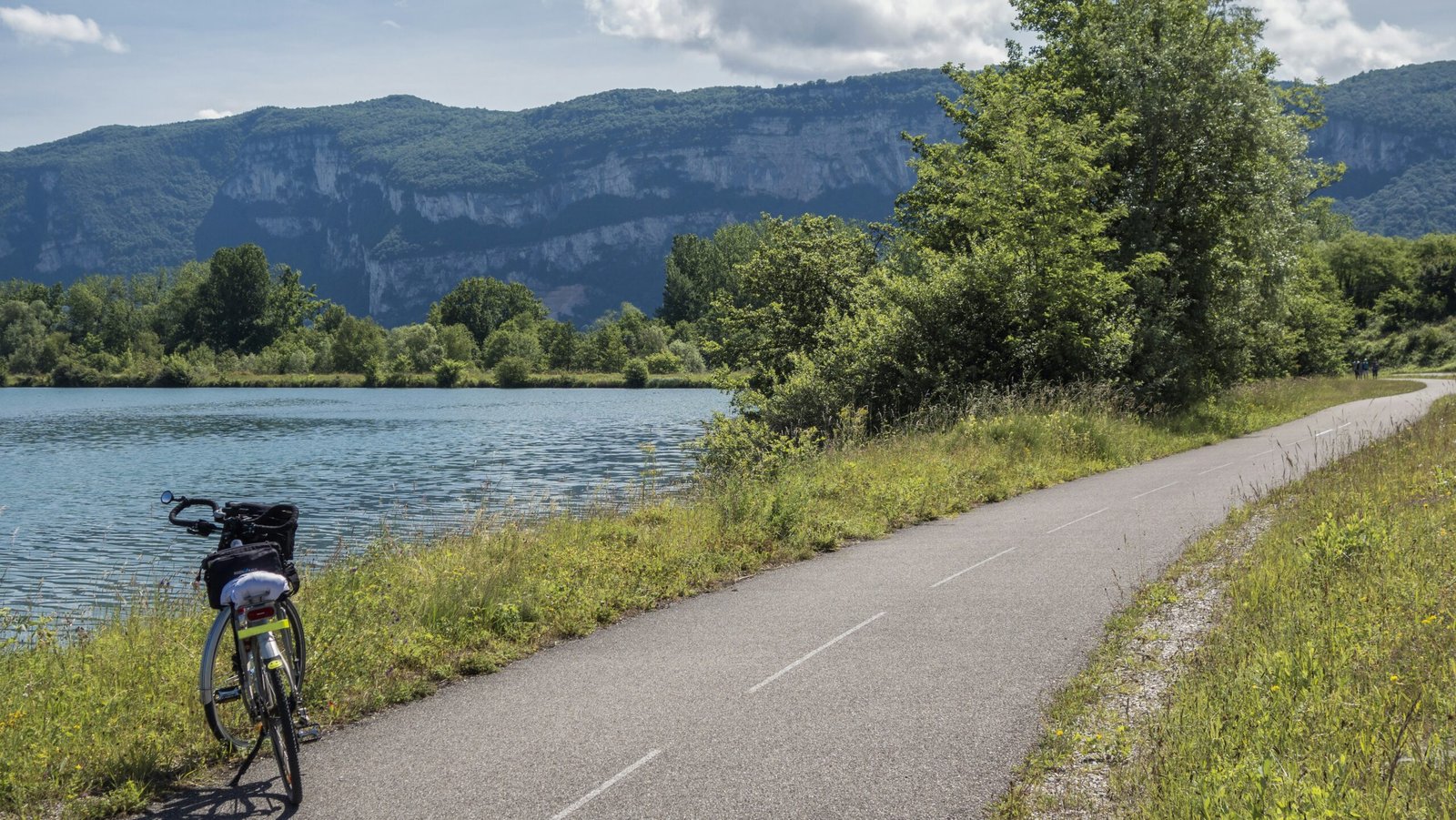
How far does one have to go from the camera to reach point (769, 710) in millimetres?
7246

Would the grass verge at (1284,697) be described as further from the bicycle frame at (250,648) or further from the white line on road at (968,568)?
the bicycle frame at (250,648)

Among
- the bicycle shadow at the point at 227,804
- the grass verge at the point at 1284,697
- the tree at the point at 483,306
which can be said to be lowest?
the tree at the point at 483,306

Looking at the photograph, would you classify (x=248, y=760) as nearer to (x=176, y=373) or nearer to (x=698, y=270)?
(x=176, y=373)

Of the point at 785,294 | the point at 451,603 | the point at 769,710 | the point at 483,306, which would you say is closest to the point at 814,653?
the point at 769,710

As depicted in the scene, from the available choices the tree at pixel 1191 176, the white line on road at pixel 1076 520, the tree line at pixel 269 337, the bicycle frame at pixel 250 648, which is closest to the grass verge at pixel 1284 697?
the white line on road at pixel 1076 520

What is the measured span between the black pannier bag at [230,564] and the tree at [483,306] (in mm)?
168747

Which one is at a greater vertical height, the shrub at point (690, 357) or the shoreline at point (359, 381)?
the shrub at point (690, 357)

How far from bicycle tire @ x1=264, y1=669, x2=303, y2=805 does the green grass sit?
0.83 metres

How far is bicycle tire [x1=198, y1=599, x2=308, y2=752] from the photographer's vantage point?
Answer: 621 centimetres

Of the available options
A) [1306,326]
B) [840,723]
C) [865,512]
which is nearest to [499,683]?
[840,723]

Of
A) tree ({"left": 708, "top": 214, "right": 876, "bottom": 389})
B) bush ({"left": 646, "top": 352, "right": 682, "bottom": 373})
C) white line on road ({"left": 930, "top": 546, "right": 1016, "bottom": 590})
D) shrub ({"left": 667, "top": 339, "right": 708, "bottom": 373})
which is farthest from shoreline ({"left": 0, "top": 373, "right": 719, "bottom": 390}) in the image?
white line on road ({"left": 930, "top": 546, "right": 1016, "bottom": 590})

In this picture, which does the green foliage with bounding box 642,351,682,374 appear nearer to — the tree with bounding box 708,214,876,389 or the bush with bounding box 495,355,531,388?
the bush with bounding box 495,355,531,388

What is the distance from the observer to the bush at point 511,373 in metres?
134

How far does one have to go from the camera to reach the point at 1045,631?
901cm
